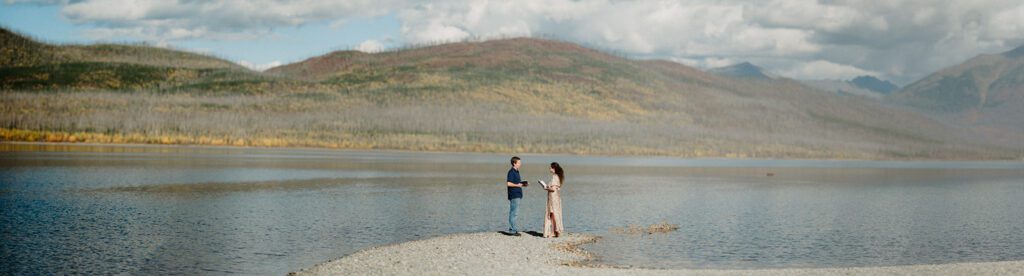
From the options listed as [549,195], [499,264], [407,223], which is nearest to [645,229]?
[549,195]

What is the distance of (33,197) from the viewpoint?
47.3 meters

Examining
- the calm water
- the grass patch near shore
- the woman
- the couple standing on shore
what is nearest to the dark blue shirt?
the couple standing on shore

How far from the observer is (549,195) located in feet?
98.9

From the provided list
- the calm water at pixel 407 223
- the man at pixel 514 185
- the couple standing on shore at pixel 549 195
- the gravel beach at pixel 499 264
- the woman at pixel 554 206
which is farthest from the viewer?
the woman at pixel 554 206

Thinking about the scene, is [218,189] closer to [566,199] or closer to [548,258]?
[566,199]

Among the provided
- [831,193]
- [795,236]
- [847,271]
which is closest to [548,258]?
[847,271]

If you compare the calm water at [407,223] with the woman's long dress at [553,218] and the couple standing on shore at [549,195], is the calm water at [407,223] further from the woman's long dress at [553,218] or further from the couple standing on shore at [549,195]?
the couple standing on shore at [549,195]

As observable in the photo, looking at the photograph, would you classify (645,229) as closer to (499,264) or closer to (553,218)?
(553,218)

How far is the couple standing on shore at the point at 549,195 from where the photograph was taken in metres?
29.8

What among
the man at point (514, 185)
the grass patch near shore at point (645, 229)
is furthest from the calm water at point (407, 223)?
the man at point (514, 185)

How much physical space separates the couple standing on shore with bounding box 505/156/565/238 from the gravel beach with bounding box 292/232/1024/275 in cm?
182

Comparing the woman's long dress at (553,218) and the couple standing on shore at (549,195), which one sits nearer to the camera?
the couple standing on shore at (549,195)

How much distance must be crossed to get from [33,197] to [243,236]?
21.8m

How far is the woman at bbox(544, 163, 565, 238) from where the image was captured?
2997cm
